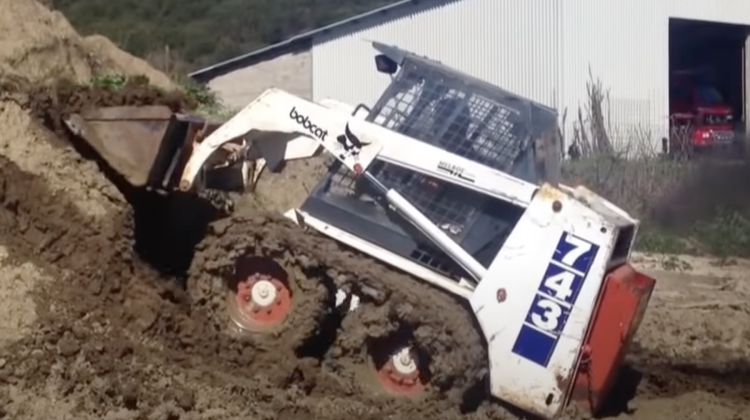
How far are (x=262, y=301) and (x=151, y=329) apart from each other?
815mm

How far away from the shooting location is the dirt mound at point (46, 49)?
1436 centimetres

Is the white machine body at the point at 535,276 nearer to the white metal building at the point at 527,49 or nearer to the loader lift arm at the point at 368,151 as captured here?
the loader lift arm at the point at 368,151

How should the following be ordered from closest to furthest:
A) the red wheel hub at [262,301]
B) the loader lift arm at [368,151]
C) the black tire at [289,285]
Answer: the loader lift arm at [368,151], the black tire at [289,285], the red wheel hub at [262,301]

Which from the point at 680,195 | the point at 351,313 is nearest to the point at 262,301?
the point at 351,313

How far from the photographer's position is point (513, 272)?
9.20m

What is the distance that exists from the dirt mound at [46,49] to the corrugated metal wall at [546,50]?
39.2 ft

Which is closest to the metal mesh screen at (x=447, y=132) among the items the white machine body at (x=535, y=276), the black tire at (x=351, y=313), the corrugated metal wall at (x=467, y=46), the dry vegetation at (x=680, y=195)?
the white machine body at (x=535, y=276)

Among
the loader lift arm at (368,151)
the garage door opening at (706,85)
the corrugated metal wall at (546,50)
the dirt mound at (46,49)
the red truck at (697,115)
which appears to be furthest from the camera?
the garage door opening at (706,85)

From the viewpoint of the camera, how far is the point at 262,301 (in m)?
9.92

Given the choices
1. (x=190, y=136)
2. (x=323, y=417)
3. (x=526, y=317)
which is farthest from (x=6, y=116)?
(x=526, y=317)

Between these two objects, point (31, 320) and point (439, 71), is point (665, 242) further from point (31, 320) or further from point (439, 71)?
point (31, 320)

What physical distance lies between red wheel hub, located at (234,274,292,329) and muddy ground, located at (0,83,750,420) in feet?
0.63

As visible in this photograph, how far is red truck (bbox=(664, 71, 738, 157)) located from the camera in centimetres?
2780

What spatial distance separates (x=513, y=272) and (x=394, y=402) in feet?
4.02
